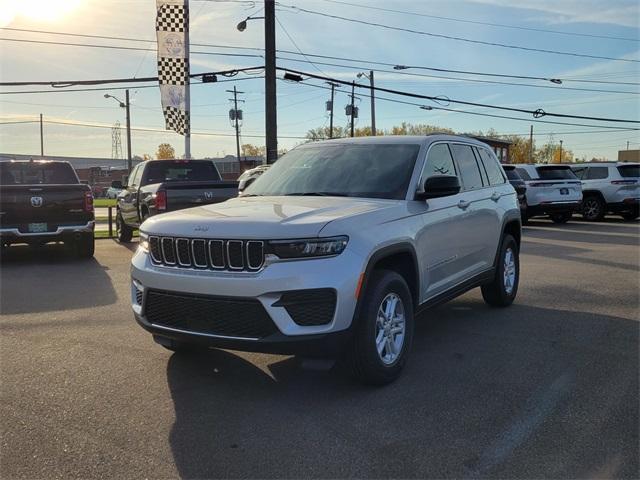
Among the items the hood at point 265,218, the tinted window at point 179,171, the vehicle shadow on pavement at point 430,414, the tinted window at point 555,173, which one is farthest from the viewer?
the tinted window at point 555,173

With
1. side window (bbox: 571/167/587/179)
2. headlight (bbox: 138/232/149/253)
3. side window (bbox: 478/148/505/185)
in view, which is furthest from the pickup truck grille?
side window (bbox: 571/167/587/179)

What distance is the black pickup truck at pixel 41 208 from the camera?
9.88 m

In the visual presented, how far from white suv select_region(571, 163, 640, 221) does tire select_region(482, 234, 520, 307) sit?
13.9 m

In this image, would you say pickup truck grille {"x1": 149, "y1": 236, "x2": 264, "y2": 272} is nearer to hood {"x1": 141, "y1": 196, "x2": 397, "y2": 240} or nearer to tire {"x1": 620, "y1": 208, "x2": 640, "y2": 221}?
hood {"x1": 141, "y1": 196, "x2": 397, "y2": 240}

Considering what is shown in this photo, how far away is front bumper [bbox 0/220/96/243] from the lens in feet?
32.5

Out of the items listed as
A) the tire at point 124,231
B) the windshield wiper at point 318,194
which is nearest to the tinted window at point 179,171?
the tire at point 124,231

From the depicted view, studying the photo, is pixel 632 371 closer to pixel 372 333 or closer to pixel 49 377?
pixel 372 333

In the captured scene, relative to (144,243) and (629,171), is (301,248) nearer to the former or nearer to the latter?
(144,243)

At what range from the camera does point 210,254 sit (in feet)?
12.9

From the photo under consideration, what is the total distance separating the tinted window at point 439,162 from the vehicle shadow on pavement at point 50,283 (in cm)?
430

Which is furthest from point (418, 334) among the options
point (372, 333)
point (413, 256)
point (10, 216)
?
point (10, 216)

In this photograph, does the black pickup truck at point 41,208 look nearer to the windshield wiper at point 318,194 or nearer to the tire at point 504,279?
the windshield wiper at point 318,194

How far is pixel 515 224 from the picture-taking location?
7.20 metres

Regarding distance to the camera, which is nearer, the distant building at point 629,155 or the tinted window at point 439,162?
the tinted window at point 439,162
